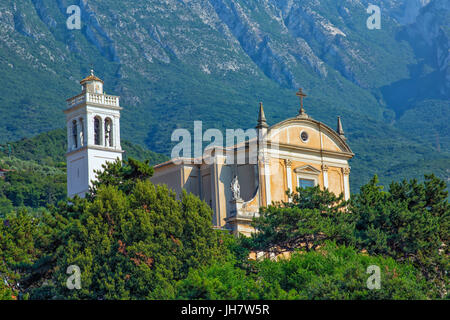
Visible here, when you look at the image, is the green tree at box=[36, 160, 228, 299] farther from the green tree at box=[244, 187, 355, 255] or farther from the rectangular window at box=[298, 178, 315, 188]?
the rectangular window at box=[298, 178, 315, 188]

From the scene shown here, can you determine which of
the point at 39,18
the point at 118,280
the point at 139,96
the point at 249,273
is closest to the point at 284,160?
the point at 249,273

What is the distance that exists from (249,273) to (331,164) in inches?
582

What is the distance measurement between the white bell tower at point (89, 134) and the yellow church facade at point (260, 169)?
10829 mm

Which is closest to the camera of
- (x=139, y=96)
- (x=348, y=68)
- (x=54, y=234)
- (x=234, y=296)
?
(x=234, y=296)

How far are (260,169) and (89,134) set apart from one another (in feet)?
55.6

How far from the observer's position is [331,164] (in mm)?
55000

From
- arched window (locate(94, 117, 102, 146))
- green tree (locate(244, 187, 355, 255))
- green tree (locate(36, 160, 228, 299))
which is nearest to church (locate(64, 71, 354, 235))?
green tree (locate(244, 187, 355, 255))

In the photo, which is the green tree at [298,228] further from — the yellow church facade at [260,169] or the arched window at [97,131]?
the arched window at [97,131]

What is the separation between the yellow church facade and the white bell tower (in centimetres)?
1083

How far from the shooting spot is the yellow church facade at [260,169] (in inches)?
2040

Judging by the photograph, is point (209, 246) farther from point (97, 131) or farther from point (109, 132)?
point (109, 132)

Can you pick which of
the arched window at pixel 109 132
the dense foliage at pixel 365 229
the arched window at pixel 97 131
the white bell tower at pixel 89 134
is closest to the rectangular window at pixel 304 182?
the dense foliage at pixel 365 229

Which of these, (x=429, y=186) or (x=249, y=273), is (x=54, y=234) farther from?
(x=429, y=186)

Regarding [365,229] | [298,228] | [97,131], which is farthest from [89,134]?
[365,229]
